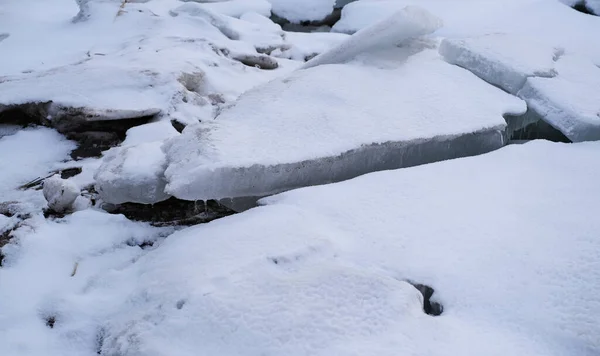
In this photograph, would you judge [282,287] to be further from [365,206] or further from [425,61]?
[425,61]

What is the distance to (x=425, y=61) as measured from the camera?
11.6 feet

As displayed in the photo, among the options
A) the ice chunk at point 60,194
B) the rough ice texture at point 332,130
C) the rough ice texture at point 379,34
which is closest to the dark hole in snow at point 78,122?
the ice chunk at point 60,194

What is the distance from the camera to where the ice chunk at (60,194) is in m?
2.51

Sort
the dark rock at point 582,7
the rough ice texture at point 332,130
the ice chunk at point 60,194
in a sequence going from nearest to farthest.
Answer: the rough ice texture at point 332,130 → the ice chunk at point 60,194 → the dark rock at point 582,7

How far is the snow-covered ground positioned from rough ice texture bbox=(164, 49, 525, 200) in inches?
0.5

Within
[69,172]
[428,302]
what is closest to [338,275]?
[428,302]

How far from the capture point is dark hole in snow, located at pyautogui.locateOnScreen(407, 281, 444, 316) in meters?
1.82

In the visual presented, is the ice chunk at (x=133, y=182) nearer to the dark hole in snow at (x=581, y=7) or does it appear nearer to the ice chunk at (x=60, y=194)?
the ice chunk at (x=60, y=194)

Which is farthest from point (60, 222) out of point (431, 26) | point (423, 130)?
point (431, 26)

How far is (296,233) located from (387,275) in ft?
1.34

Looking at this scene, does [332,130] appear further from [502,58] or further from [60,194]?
[502,58]

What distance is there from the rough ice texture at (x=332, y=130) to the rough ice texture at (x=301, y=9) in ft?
14.6

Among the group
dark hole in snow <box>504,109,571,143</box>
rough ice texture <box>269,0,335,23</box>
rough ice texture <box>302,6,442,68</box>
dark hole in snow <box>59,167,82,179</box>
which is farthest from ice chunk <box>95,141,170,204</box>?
rough ice texture <box>269,0,335,23</box>

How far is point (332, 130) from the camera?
2.66m
